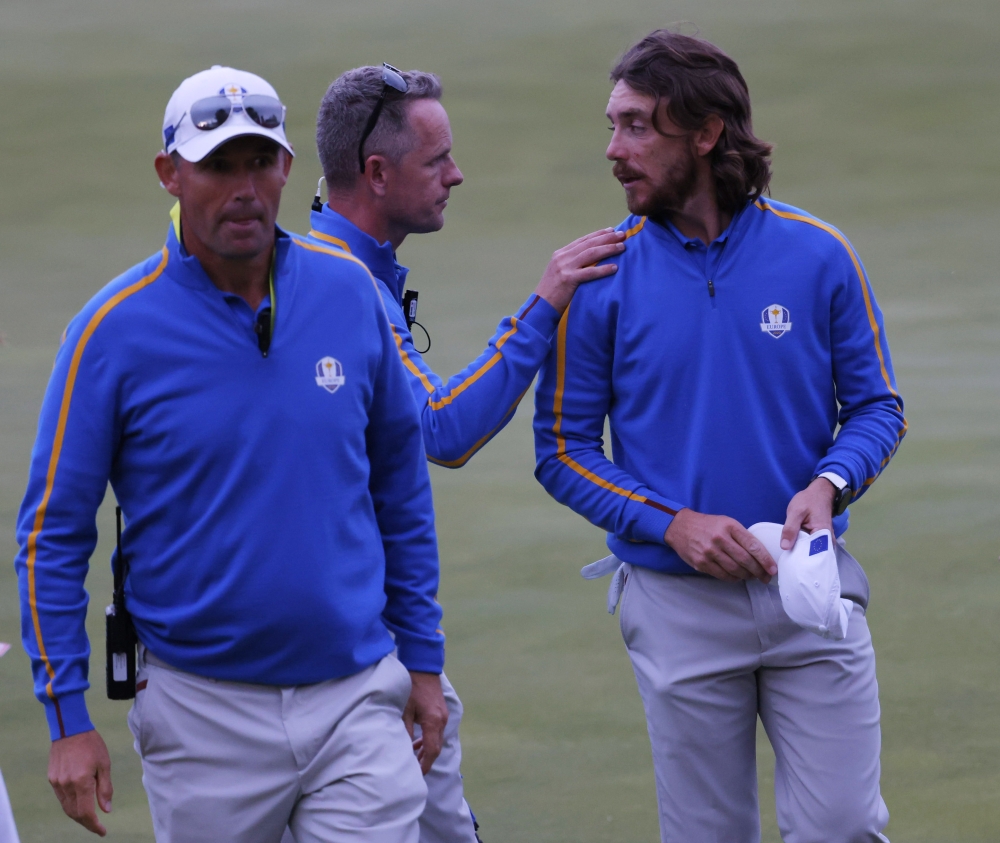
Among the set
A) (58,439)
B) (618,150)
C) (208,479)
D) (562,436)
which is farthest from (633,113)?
(58,439)

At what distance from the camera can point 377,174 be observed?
290cm

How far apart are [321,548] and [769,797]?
2148mm

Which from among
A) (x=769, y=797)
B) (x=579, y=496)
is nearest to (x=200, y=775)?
(x=579, y=496)

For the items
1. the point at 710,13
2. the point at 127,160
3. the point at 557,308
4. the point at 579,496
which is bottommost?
the point at 579,496

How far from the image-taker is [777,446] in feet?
8.73

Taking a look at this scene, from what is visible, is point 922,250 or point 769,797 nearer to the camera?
point 769,797

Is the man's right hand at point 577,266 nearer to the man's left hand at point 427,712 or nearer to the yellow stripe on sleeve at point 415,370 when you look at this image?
the yellow stripe on sleeve at point 415,370

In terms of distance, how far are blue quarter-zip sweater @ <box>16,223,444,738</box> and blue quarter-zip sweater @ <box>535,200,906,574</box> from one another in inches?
24.1

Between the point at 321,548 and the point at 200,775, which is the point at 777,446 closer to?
the point at 321,548

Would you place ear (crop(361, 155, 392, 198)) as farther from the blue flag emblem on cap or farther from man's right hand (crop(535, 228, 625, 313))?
the blue flag emblem on cap

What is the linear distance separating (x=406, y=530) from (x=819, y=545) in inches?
28.6

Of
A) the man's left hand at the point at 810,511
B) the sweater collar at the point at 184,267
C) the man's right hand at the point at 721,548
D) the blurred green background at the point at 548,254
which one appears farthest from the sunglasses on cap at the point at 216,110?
the blurred green background at the point at 548,254

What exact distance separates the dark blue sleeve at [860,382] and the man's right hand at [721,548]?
0.22 meters

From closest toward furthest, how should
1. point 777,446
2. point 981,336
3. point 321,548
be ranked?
1. point 321,548
2. point 777,446
3. point 981,336
